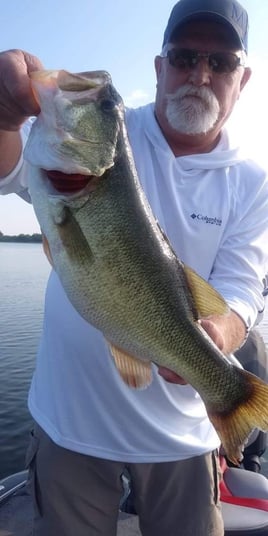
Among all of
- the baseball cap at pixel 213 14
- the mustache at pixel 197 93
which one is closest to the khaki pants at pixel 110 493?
the mustache at pixel 197 93

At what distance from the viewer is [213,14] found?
3.32m

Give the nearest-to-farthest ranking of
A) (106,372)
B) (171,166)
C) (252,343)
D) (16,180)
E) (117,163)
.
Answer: (117,163) → (16,180) → (106,372) → (171,166) → (252,343)

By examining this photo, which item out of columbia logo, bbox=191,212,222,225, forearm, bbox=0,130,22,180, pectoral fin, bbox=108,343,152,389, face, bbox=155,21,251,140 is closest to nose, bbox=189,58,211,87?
face, bbox=155,21,251,140

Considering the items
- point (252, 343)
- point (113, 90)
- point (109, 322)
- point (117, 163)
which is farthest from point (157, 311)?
point (252, 343)

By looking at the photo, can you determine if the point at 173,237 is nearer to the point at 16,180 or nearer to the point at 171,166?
the point at 171,166

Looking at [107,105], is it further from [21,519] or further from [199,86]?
[21,519]

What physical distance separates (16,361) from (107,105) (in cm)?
1221

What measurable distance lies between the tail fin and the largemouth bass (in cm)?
3

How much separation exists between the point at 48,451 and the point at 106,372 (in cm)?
58

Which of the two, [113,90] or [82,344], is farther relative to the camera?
[82,344]

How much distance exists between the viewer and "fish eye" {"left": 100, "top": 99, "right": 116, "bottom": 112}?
7.40 ft

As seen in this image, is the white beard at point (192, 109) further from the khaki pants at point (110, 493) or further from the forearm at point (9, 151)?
the khaki pants at point (110, 493)

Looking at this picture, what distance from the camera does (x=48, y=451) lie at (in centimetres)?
299

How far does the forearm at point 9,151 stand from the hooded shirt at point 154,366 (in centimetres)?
5
